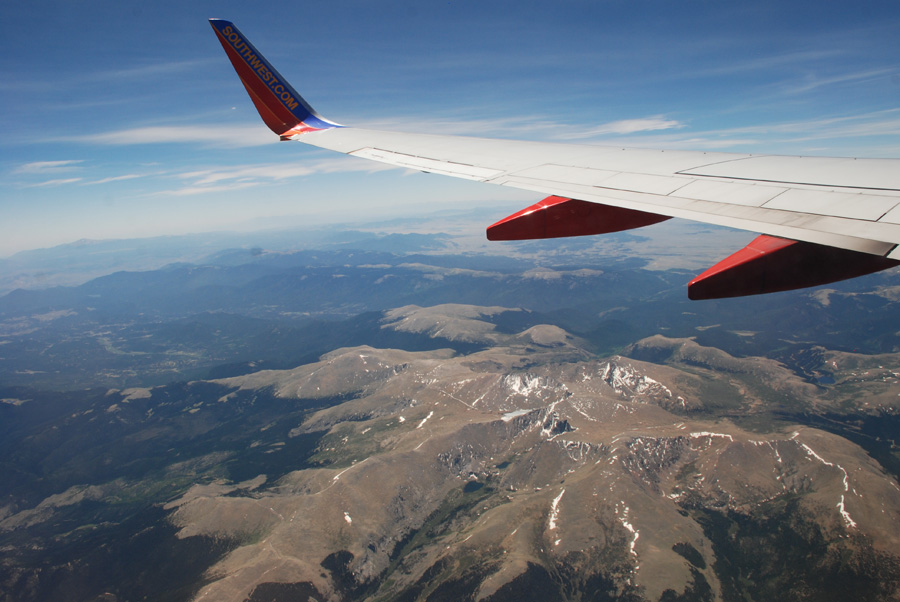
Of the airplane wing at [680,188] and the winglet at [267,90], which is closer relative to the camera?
the airplane wing at [680,188]

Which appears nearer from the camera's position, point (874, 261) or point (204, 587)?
point (874, 261)

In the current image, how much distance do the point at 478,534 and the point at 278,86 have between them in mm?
165501

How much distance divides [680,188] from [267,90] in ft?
48.8

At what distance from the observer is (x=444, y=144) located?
17094 mm

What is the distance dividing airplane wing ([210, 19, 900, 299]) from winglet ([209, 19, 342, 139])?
4cm

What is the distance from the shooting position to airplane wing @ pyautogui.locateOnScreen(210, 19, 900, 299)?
20.6 ft

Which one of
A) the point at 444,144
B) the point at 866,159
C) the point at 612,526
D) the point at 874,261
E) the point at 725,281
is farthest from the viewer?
the point at 612,526

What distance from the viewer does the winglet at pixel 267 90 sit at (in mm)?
13930

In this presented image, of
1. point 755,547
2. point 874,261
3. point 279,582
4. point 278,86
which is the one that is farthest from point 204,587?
point 755,547

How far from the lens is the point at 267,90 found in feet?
51.3

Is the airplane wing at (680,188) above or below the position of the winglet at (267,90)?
below

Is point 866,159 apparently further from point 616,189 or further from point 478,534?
point 478,534

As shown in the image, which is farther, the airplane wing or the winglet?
the winglet

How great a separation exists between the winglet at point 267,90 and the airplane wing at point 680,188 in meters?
0.04
